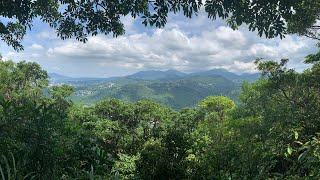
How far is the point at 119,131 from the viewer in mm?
35250

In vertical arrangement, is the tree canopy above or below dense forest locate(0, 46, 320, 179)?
above

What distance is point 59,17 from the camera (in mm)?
7340

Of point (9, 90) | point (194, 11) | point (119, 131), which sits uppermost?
point (194, 11)

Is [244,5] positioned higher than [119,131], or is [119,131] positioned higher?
[244,5]

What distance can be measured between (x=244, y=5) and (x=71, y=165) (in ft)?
12.7

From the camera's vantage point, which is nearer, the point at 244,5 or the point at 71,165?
the point at 71,165

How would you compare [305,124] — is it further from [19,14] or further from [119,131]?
[119,131]

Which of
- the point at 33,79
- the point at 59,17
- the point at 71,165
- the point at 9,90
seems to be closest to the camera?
the point at 71,165

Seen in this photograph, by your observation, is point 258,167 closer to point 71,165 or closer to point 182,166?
point 182,166

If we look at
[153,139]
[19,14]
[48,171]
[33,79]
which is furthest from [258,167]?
[33,79]

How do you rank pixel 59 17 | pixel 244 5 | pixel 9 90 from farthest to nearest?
pixel 9 90, pixel 59 17, pixel 244 5

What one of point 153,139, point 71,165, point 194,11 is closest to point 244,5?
point 194,11

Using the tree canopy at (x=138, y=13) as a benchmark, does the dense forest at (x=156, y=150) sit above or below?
below

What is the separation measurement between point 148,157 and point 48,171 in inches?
162
